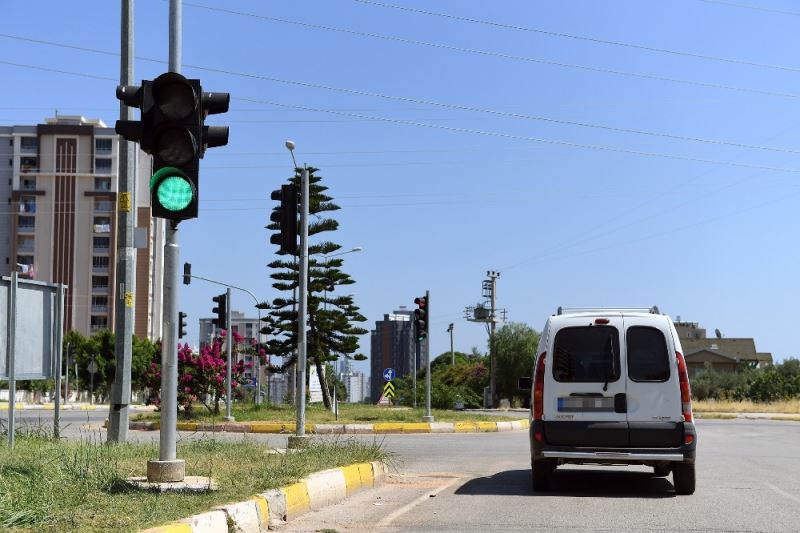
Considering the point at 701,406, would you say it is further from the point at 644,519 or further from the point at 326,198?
the point at 644,519

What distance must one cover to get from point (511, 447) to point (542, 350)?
9.62 meters

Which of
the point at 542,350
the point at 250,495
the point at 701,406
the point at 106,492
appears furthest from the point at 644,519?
the point at 701,406

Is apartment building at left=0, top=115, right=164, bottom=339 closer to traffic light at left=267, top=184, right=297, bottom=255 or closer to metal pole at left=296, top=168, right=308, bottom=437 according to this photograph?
metal pole at left=296, top=168, right=308, bottom=437

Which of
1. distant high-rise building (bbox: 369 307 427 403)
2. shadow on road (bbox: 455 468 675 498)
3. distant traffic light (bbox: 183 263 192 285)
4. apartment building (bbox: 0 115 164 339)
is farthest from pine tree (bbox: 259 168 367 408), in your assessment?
distant high-rise building (bbox: 369 307 427 403)

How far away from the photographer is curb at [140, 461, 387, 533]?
23.5 feet

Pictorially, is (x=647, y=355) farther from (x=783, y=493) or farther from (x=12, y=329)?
(x=12, y=329)

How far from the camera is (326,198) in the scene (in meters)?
45.1

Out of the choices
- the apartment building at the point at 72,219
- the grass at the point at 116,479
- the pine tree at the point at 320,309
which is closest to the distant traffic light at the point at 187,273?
the pine tree at the point at 320,309

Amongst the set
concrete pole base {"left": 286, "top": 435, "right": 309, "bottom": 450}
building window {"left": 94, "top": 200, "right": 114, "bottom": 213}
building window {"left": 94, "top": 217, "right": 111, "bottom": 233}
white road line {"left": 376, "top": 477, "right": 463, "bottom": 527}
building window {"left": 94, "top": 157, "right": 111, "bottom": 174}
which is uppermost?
building window {"left": 94, "top": 157, "right": 111, "bottom": 174}

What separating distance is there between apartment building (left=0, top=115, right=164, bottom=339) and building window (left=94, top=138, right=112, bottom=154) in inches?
4.7

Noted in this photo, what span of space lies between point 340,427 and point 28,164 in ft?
332

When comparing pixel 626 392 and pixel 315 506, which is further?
pixel 626 392

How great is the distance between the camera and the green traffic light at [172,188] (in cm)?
865

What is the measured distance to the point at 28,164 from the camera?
116938mm
